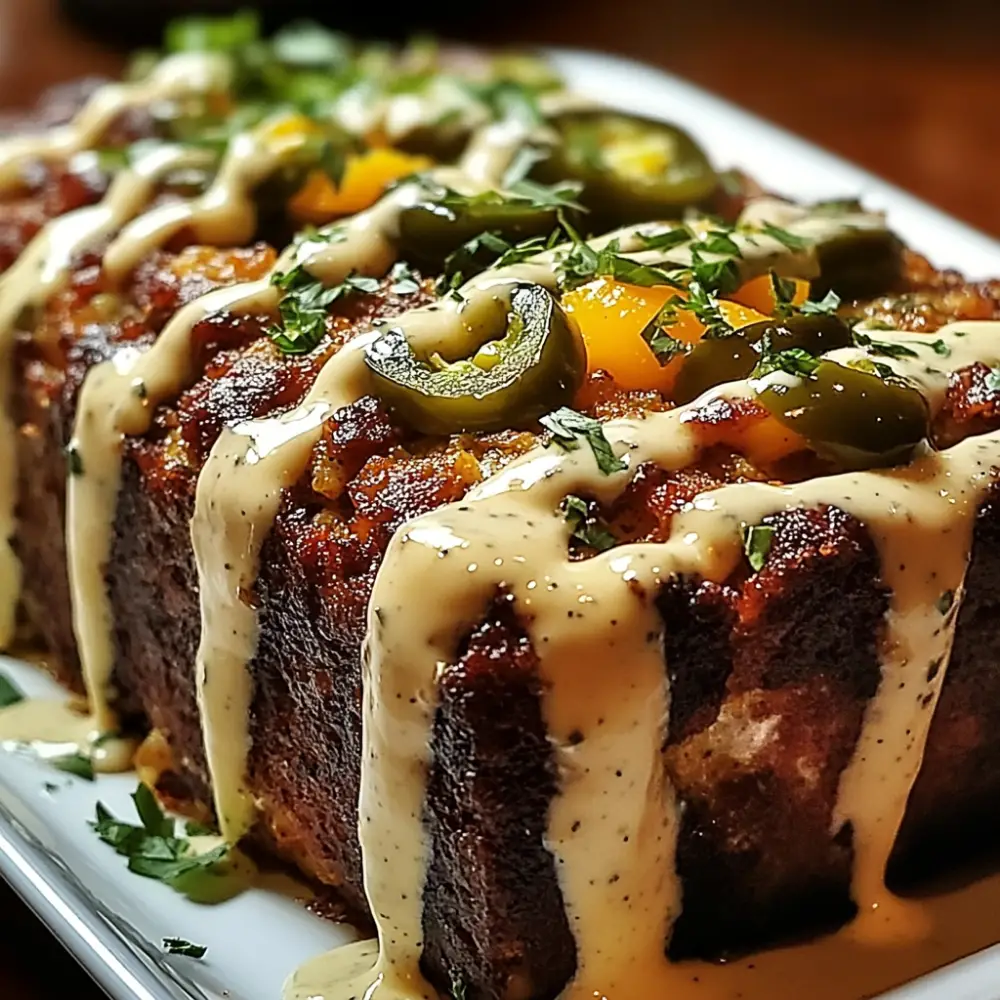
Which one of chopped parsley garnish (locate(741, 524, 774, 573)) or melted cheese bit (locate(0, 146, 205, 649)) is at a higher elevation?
chopped parsley garnish (locate(741, 524, 774, 573))

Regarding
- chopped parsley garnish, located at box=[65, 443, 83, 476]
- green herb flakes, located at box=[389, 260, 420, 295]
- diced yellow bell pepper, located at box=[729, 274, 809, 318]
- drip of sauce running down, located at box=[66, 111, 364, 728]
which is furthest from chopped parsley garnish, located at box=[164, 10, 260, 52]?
diced yellow bell pepper, located at box=[729, 274, 809, 318]

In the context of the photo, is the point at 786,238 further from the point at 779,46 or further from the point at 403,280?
the point at 779,46

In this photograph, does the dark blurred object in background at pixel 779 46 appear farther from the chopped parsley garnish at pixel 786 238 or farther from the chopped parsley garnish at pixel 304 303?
the chopped parsley garnish at pixel 304 303

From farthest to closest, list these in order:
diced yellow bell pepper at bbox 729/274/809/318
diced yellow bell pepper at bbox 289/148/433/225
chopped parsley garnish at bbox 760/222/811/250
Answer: diced yellow bell pepper at bbox 289/148/433/225 < chopped parsley garnish at bbox 760/222/811/250 < diced yellow bell pepper at bbox 729/274/809/318

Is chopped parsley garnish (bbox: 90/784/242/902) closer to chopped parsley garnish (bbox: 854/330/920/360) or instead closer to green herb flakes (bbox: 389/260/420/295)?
green herb flakes (bbox: 389/260/420/295)

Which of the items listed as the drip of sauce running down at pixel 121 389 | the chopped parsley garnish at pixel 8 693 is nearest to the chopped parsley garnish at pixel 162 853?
the drip of sauce running down at pixel 121 389

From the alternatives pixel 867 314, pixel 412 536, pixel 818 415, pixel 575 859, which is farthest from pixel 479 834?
pixel 867 314

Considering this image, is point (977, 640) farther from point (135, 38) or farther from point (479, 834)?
point (135, 38)
